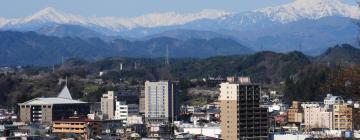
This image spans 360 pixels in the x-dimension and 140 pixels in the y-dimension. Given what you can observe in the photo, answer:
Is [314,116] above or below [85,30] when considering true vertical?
below

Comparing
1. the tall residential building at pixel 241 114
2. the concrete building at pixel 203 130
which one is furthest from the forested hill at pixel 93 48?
the tall residential building at pixel 241 114

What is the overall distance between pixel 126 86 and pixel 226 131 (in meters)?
27.4

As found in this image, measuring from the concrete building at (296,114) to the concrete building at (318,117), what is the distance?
0.33 metres

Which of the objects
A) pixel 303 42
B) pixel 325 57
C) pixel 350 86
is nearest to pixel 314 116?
pixel 350 86

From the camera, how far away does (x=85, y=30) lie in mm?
177125

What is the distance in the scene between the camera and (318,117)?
126ft

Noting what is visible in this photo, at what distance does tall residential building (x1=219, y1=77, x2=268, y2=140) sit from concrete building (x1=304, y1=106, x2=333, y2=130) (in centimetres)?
742

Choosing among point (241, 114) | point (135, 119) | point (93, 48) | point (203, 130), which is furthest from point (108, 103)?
point (93, 48)

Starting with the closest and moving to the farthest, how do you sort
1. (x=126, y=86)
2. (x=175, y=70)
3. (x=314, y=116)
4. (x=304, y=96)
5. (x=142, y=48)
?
(x=314, y=116), (x=304, y=96), (x=126, y=86), (x=175, y=70), (x=142, y=48)

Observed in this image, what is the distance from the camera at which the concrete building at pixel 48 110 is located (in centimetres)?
4019

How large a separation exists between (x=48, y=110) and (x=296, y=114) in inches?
354

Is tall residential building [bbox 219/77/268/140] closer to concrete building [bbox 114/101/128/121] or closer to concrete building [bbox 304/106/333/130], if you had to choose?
concrete building [bbox 304/106/333/130]

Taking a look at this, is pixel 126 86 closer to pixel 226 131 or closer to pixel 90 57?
pixel 226 131

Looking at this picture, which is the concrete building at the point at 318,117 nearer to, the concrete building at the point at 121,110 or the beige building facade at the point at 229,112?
the concrete building at the point at 121,110
